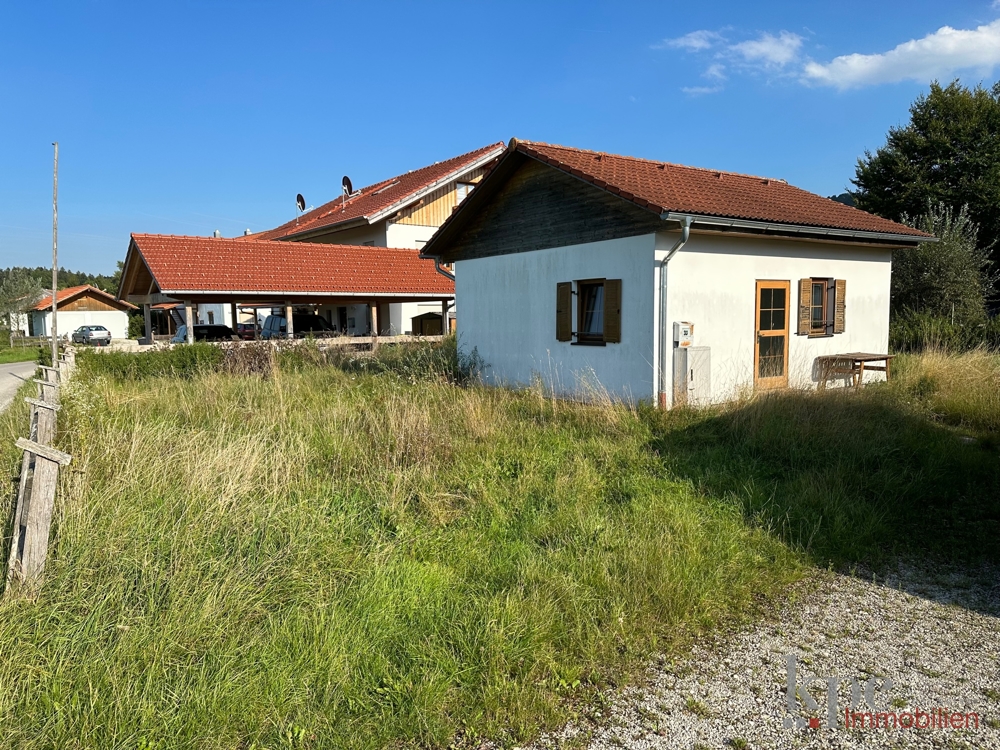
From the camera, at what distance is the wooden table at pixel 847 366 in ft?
36.9

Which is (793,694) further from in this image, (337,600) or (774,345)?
(774,345)

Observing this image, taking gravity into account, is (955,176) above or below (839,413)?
above

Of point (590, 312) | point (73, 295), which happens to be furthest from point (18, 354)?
point (590, 312)

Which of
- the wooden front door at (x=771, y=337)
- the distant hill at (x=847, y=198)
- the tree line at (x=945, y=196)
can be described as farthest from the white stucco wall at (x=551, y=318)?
the distant hill at (x=847, y=198)

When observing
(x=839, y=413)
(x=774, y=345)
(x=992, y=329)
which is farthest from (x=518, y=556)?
(x=992, y=329)

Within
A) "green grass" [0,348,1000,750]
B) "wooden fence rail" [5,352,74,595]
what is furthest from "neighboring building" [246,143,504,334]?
"wooden fence rail" [5,352,74,595]

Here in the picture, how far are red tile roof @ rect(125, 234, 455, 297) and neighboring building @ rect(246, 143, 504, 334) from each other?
268cm

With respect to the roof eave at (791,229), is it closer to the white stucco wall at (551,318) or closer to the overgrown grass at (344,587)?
the white stucco wall at (551,318)

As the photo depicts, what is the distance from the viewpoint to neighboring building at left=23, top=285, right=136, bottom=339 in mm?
50875

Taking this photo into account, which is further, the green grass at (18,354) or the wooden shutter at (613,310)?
the green grass at (18,354)

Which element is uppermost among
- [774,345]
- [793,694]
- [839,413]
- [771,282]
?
[771,282]

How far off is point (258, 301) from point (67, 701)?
61.7 ft

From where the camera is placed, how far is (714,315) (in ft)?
33.8

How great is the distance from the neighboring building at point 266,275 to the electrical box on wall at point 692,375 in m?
12.8
